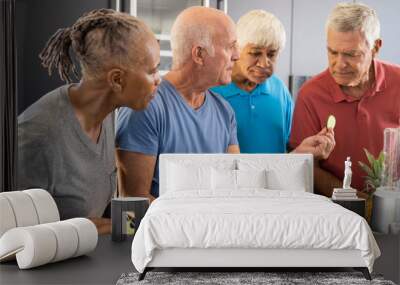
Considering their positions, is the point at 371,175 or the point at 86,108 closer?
the point at 86,108

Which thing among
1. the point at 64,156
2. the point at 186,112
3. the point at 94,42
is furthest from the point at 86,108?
the point at 186,112

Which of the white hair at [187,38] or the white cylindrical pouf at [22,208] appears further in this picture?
the white hair at [187,38]

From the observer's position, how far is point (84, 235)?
5.72 metres

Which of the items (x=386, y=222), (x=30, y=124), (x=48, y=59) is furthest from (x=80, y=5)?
(x=386, y=222)

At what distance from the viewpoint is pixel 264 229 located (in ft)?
16.6

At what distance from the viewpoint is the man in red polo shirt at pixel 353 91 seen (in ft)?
23.3

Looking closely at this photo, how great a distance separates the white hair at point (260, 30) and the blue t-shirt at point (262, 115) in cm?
36

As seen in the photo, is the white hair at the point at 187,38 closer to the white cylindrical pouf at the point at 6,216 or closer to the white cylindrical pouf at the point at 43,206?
the white cylindrical pouf at the point at 43,206

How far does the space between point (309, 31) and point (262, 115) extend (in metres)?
0.98

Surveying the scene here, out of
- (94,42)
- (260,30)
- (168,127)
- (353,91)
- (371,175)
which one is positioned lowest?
(371,175)

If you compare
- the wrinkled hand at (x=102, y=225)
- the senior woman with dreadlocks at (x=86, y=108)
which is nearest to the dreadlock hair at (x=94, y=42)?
the senior woman with dreadlocks at (x=86, y=108)

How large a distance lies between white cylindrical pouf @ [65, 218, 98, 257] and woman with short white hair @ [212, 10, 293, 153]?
1.93 meters

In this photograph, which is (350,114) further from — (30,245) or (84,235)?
(30,245)

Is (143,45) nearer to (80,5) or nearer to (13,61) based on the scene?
(80,5)
